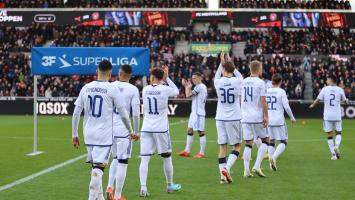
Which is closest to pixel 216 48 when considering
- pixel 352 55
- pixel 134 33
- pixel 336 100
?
pixel 134 33

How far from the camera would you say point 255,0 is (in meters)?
56.6

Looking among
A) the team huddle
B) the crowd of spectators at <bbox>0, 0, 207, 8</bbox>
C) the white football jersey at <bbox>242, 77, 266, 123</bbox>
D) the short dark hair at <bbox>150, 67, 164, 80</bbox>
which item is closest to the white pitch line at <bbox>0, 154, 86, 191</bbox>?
the team huddle

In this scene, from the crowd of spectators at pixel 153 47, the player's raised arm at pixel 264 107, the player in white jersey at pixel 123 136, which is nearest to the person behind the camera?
the player in white jersey at pixel 123 136

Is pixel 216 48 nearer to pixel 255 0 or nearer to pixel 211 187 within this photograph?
pixel 255 0

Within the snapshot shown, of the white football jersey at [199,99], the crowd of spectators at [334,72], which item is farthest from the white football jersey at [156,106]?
the crowd of spectators at [334,72]

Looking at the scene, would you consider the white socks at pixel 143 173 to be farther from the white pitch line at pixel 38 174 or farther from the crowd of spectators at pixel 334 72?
the crowd of spectators at pixel 334 72

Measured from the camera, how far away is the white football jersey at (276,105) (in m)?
15.7

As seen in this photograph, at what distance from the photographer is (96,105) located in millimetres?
9250

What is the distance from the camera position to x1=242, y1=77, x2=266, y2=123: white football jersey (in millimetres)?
13195

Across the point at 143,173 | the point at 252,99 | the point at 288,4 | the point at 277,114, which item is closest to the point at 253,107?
the point at 252,99

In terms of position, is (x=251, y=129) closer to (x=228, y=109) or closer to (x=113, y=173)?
(x=228, y=109)

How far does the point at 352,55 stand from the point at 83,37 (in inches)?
874

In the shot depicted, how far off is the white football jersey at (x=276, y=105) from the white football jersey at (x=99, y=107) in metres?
7.16

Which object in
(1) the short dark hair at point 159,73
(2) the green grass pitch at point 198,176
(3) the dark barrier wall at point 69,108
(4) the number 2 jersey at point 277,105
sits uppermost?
(1) the short dark hair at point 159,73
